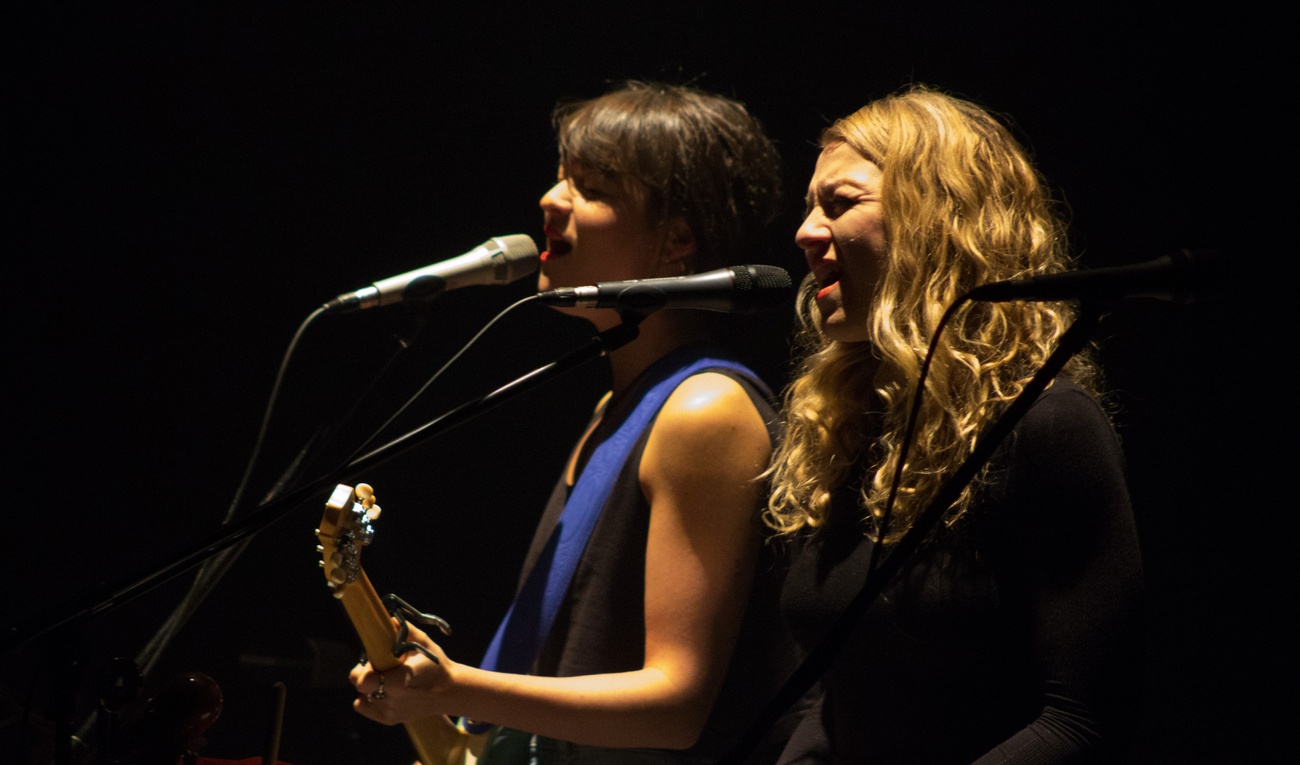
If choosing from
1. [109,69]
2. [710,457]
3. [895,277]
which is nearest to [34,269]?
[109,69]

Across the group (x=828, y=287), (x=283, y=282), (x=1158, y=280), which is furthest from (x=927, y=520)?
(x=283, y=282)

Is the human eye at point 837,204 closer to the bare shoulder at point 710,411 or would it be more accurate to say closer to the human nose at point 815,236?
the human nose at point 815,236

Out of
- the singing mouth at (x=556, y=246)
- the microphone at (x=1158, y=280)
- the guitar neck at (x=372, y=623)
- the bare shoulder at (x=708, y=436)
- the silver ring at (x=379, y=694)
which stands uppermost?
the microphone at (x=1158, y=280)

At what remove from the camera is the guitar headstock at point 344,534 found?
1.40 meters

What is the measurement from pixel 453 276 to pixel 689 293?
60cm

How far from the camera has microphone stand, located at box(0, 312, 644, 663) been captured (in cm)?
111

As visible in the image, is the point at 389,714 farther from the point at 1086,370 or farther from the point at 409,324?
the point at 409,324

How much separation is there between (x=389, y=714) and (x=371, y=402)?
1.17 metres

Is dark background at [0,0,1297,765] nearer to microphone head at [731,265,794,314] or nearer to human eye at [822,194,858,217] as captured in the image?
human eye at [822,194,858,217]

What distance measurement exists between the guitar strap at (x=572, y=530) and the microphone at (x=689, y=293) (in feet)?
1.71

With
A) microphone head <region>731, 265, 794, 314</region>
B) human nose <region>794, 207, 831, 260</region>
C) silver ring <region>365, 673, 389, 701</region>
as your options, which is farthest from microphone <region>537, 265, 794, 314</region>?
silver ring <region>365, 673, 389, 701</region>

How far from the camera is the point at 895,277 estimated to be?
1.49m

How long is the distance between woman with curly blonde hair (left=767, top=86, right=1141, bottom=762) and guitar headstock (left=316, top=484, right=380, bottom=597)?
610 millimetres

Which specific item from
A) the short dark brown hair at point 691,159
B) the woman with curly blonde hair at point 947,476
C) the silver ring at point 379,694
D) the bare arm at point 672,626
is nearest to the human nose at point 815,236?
the woman with curly blonde hair at point 947,476
